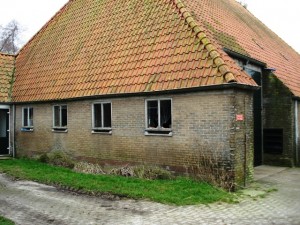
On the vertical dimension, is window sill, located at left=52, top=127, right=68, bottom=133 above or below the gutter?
below

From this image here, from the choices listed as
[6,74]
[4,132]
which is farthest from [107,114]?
[6,74]

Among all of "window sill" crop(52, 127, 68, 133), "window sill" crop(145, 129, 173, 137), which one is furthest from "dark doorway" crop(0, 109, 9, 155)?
"window sill" crop(145, 129, 173, 137)

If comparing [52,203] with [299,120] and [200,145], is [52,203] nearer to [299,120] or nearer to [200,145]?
[200,145]

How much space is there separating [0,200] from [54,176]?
9.64ft

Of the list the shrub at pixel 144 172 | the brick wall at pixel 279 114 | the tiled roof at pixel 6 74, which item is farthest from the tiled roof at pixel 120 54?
the brick wall at pixel 279 114

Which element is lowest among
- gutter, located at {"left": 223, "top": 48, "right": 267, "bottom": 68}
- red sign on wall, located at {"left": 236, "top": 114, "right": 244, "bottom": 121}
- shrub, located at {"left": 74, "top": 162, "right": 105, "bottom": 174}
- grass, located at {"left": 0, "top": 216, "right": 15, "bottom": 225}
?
grass, located at {"left": 0, "top": 216, "right": 15, "bottom": 225}

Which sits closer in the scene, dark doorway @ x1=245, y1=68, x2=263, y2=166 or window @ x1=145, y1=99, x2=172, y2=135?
window @ x1=145, y1=99, x2=172, y2=135

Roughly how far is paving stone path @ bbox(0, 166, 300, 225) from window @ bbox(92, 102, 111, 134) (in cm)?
398

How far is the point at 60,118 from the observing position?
1678cm

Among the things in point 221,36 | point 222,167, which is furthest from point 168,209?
point 221,36

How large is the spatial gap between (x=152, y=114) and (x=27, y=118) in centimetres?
871

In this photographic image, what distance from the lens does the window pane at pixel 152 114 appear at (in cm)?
1276

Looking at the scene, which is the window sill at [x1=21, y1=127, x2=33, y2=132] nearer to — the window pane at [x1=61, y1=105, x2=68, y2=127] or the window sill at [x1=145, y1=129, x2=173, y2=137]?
the window pane at [x1=61, y1=105, x2=68, y2=127]

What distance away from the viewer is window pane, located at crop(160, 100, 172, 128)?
12320 millimetres
